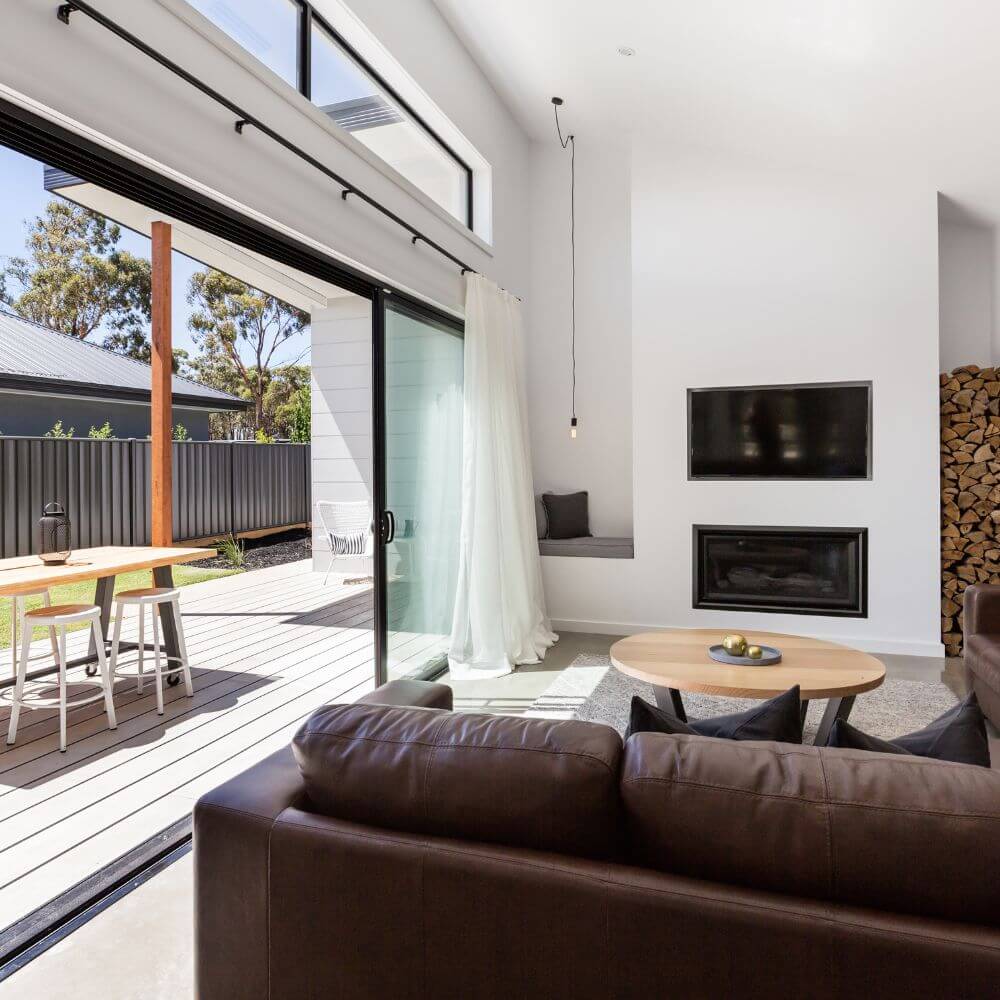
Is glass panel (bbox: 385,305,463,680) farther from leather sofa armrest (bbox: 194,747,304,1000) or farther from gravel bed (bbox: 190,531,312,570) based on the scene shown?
gravel bed (bbox: 190,531,312,570)

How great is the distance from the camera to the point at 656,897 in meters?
1.08

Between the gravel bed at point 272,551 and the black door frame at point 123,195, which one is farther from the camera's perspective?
the gravel bed at point 272,551

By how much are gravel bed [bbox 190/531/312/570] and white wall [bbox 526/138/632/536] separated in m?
4.34

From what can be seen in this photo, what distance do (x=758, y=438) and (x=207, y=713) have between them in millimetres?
3785

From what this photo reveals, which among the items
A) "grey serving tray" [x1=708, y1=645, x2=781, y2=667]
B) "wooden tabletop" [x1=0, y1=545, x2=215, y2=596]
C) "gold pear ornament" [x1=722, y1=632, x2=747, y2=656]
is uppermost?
"wooden tabletop" [x1=0, y1=545, x2=215, y2=596]

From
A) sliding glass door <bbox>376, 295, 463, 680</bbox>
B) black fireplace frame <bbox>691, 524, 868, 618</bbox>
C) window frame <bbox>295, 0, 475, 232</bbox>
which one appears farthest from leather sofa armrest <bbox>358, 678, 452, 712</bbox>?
black fireplace frame <bbox>691, 524, 868, 618</bbox>

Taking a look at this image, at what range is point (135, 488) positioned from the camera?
25.5 ft

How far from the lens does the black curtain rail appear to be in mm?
1828

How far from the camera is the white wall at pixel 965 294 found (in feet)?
16.4

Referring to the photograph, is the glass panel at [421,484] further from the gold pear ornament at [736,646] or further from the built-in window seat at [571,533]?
the gold pear ornament at [736,646]

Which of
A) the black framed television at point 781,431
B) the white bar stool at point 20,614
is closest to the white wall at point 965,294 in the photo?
the black framed television at point 781,431

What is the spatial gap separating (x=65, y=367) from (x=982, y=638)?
8450mm

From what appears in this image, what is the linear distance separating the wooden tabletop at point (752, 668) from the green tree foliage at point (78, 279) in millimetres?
9035

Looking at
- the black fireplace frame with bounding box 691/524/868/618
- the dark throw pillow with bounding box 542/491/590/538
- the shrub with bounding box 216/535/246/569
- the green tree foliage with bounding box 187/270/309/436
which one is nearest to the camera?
the black fireplace frame with bounding box 691/524/868/618
